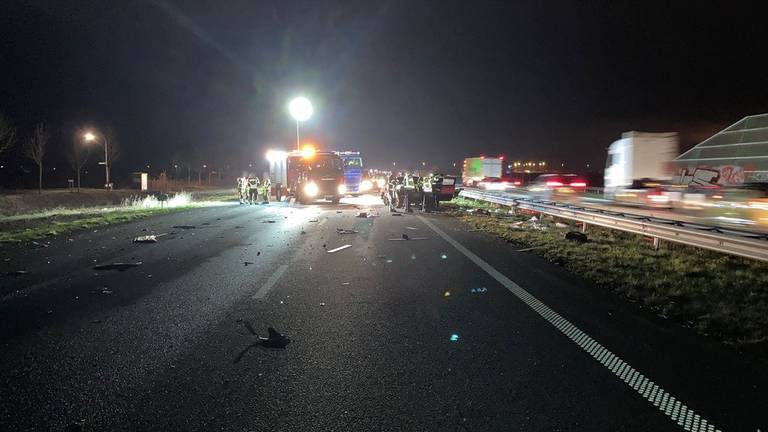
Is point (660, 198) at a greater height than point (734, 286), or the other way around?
point (660, 198)

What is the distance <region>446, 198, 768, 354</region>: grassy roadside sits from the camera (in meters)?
5.79

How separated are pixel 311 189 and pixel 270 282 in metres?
21.3

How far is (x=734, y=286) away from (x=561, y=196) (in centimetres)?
Answer: 1811

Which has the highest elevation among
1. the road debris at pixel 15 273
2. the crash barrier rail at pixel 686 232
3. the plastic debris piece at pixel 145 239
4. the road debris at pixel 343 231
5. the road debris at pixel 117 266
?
the crash barrier rail at pixel 686 232

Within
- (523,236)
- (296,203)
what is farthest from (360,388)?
(296,203)

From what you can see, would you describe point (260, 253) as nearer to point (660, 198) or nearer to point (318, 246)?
point (318, 246)

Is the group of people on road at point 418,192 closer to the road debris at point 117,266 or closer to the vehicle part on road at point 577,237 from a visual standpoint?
Answer: the vehicle part on road at point 577,237

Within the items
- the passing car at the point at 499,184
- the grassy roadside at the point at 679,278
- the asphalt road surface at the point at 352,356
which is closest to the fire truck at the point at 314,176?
the grassy roadside at the point at 679,278

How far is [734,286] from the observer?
778 centimetres

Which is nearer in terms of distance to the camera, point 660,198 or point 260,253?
point 260,253

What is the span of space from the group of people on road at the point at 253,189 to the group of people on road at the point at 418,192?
30.0ft

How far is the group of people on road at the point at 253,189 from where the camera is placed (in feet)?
98.7

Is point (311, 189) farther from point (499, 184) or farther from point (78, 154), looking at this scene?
point (78, 154)

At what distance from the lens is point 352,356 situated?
448cm
